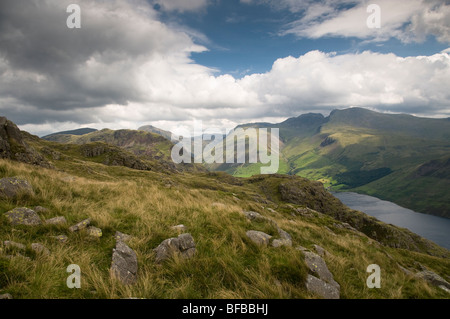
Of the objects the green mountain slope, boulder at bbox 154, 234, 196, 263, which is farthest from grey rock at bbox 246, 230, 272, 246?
boulder at bbox 154, 234, 196, 263

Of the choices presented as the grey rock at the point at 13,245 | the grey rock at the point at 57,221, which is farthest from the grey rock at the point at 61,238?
the grey rock at the point at 13,245

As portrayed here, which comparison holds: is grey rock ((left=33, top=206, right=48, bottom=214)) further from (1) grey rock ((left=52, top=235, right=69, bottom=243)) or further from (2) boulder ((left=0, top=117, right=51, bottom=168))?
(2) boulder ((left=0, top=117, right=51, bottom=168))

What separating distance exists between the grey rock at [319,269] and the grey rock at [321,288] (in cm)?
31

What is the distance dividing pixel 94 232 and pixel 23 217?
2.35m

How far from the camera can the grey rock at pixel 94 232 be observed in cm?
666

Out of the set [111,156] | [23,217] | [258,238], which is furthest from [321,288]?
[111,156]

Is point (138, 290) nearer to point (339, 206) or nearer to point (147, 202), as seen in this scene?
point (147, 202)

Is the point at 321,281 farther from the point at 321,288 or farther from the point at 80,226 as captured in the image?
the point at 80,226

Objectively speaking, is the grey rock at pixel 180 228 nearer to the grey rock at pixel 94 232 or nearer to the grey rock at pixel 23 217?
the grey rock at pixel 94 232

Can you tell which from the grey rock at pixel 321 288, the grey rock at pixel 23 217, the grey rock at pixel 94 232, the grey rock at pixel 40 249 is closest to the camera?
the grey rock at pixel 40 249

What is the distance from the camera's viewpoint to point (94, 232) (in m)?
6.75
